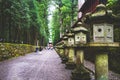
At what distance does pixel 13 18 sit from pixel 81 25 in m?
20.1

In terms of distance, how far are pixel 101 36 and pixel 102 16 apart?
2.19 feet

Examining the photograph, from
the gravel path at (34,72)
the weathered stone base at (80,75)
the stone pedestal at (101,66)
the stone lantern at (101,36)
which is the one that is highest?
the stone lantern at (101,36)

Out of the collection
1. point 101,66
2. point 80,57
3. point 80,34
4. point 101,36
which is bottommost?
point 101,66

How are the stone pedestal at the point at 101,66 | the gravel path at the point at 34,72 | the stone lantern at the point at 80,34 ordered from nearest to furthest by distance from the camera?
the stone pedestal at the point at 101,66
the stone lantern at the point at 80,34
the gravel path at the point at 34,72

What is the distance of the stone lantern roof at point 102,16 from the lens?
7.79 m

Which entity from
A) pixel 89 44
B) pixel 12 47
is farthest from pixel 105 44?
pixel 12 47

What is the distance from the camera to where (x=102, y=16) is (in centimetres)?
779

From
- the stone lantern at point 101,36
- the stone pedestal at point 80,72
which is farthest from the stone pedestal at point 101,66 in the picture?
the stone pedestal at point 80,72

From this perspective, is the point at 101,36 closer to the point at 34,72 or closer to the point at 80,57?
the point at 80,57

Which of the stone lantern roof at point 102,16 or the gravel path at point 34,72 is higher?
the stone lantern roof at point 102,16

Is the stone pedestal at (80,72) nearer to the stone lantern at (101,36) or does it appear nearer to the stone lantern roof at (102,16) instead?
the stone lantern at (101,36)

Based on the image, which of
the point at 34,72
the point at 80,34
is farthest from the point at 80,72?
the point at 34,72

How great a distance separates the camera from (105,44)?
7.80 m

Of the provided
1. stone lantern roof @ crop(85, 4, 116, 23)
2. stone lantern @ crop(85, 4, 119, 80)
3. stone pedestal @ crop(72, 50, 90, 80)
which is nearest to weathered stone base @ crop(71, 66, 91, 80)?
stone pedestal @ crop(72, 50, 90, 80)
